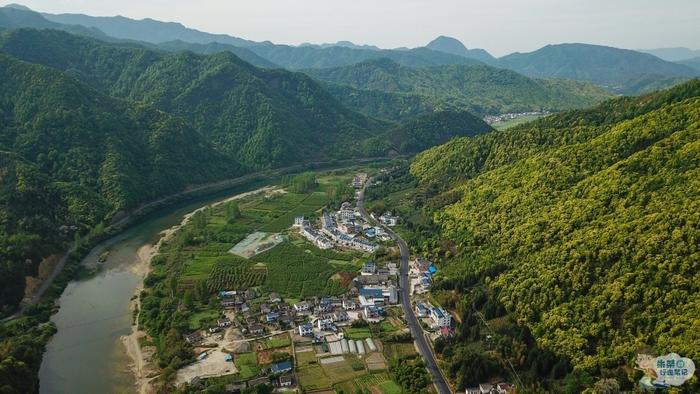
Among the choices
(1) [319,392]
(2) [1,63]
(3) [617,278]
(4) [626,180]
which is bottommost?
(1) [319,392]

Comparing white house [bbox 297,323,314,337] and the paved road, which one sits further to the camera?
white house [bbox 297,323,314,337]

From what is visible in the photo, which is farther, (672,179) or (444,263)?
(444,263)

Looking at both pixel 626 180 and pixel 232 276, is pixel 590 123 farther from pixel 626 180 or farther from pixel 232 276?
pixel 232 276

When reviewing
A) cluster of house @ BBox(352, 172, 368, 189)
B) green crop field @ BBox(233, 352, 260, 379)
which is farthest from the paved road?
cluster of house @ BBox(352, 172, 368, 189)

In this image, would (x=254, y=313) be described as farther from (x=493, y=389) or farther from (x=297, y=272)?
(x=493, y=389)

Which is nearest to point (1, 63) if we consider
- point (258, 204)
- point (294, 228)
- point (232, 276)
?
point (258, 204)

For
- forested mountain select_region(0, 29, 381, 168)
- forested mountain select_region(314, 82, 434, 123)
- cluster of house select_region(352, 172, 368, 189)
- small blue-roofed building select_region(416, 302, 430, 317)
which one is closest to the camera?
small blue-roofed building select_region(416, 302, 430, 317)

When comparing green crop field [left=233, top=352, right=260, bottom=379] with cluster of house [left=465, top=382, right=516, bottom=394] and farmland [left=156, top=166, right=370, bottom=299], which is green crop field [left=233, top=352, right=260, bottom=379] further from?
cluster of house [left=465, top=382, right=516, bottom=394]
